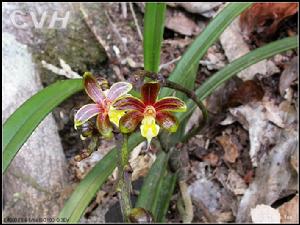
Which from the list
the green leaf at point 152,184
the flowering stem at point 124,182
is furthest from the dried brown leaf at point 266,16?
the flowering stem at point 124,182

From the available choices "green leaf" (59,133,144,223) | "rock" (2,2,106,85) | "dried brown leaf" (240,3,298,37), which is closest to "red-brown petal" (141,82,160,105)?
"green leaf" (59,133,144,223)

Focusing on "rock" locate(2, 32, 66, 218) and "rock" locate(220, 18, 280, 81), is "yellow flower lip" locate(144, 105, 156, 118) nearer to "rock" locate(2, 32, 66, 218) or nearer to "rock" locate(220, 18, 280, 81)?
"rock" locate(2, 32, 66, 218)

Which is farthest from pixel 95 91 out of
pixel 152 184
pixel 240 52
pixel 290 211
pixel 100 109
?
pixel 240 52

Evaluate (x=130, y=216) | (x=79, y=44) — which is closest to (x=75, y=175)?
(x=79, y=44)

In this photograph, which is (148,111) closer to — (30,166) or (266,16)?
(30,166)

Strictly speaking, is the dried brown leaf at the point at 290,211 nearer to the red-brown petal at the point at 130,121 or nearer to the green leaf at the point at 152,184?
the green leaf at the point at 152,184

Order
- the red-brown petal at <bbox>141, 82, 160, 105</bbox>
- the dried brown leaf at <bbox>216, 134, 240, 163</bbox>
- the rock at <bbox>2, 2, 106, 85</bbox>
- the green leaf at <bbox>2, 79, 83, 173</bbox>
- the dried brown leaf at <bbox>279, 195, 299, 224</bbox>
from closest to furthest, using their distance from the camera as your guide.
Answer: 1. the red-brown petal at <bbox>141, 82, 160, 105</bbox>
2. the green leaf at <bbox>2, 79, 83, 173</bbox>
3. the dried brown leaf at <bbox>279, 195, 299, 224</bbox>
4. the dried brown leaf at <bbox>216, 134, 240, 163</bbox>
5. the rock at <bbox>2, 2, 106, 85</bbox>

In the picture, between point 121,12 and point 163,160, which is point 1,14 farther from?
point 163,160
